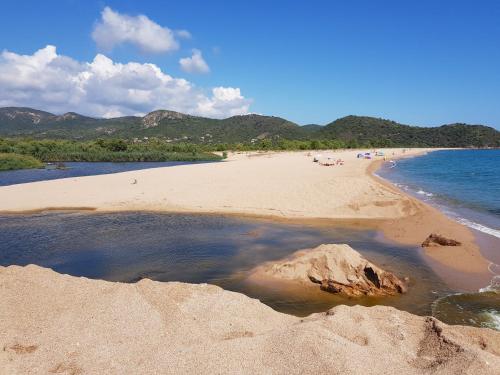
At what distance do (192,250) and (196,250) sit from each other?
7.5 inches

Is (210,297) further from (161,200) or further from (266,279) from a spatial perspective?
(161,200)

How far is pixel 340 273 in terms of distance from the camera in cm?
1266

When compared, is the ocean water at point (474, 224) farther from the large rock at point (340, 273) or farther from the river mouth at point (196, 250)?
the large rock at point (340, 273)

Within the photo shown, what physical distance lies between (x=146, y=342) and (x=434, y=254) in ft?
45.7

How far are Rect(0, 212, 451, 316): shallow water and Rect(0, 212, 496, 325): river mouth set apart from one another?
0.03 m

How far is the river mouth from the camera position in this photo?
1224 cm

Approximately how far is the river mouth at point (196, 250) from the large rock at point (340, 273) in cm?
40

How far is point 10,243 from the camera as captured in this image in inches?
739

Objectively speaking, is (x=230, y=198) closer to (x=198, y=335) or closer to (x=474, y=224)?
(x=474, y=224)

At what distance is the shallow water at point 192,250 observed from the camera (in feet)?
40.6

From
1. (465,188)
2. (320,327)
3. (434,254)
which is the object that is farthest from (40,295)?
(465,188)


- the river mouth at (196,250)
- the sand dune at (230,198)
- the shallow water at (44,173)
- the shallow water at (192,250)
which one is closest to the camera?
the river mouth at (196,250)

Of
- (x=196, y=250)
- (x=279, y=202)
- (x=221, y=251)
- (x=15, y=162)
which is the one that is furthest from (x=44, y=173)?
(x=221, y=251)

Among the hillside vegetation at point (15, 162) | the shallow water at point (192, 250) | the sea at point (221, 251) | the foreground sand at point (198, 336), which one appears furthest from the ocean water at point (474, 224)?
the hillside vegetation at point (15, 162)
